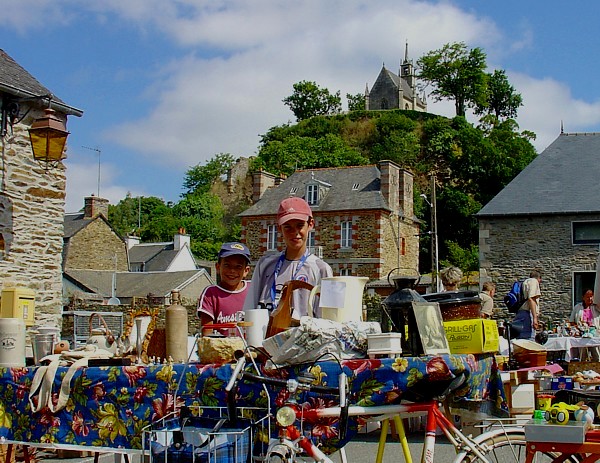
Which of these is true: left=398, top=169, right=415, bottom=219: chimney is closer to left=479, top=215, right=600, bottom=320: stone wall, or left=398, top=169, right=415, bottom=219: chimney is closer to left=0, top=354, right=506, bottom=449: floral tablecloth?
left=479, top=215, right=600, bottom=320: stone wall

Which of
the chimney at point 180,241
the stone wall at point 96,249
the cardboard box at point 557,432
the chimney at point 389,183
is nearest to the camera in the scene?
the cardboard box at point 557,432

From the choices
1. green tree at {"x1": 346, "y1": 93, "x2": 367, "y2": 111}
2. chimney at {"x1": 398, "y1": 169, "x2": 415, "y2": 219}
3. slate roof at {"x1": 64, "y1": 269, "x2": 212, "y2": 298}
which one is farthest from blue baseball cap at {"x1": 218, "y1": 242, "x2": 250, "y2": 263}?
green tree at {"x1": 346, "y1": 93, "x2": 367, "y2": 111}

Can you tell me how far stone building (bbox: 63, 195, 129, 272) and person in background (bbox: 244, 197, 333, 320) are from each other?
125ft

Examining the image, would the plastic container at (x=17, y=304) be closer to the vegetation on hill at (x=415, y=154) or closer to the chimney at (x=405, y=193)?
the chimney at (x=405, y=193)

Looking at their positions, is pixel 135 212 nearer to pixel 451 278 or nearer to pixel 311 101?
pixel 311 101

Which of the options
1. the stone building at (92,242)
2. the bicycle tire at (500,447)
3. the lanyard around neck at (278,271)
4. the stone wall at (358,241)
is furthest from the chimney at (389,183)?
the bicycle tire at (500,447)

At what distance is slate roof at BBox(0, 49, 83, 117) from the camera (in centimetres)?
1151

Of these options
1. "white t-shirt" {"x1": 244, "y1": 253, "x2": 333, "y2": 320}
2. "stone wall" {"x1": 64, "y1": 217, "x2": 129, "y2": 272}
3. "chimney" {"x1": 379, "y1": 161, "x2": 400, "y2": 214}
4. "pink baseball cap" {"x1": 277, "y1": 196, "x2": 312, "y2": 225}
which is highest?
"chimney" {"x1": 379, "y1": 161, "x2": 400, "y2": 214}

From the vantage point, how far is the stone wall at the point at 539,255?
25.2m

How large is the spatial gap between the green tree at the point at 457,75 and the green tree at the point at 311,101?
32.0 feet

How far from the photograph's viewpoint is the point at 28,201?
39.7 feet

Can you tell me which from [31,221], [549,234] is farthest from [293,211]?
[549,234]

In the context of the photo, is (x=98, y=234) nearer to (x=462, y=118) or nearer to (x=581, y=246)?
(x=581, y=246)

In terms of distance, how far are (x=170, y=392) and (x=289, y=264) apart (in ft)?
3.83
